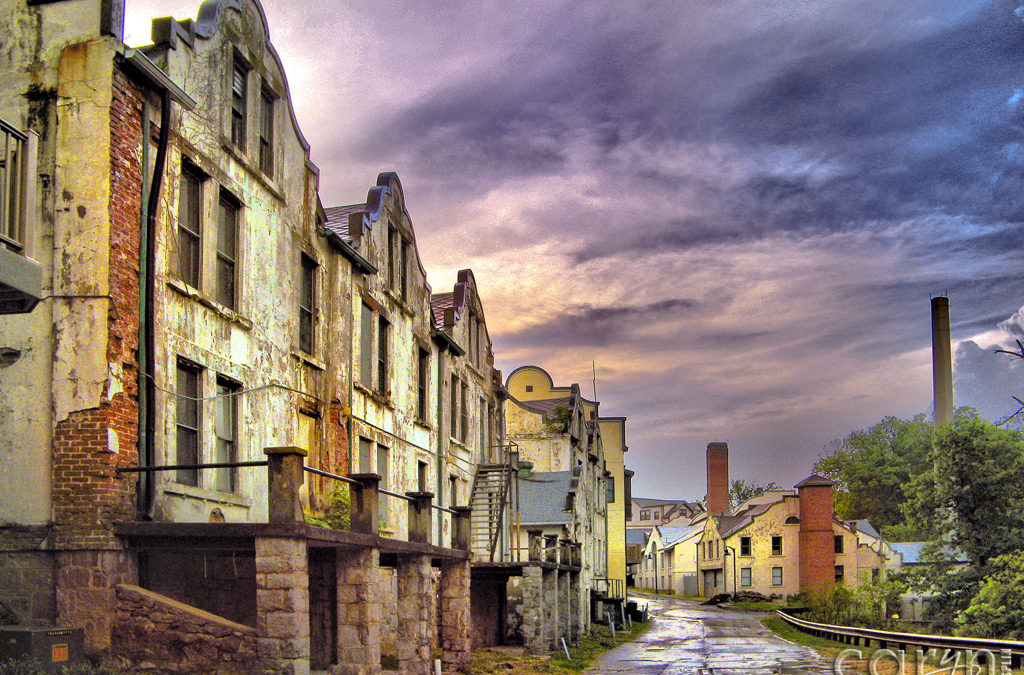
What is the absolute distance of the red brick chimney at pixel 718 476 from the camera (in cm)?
9206

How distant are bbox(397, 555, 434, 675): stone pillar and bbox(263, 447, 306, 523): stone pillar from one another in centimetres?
588

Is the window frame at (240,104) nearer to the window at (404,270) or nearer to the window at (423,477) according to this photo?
the window at (404,270)

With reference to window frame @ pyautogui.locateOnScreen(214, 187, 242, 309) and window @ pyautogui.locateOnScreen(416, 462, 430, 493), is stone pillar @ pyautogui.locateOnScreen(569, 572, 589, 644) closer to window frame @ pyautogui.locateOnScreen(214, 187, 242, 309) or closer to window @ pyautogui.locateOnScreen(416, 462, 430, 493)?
window @ pyautogui.locateOnScreen(416, 462, 430, 493)

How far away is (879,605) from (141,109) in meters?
44.1

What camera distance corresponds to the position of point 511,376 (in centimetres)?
5219

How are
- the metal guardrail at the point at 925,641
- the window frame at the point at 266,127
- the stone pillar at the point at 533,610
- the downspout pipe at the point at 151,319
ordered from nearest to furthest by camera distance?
1. the downspout pipe at the point at 151,319
2. the window frame at the point at 266,127
3. the metal guardrail at the point at 925,641
4. the stone pillar at the point at 533,610

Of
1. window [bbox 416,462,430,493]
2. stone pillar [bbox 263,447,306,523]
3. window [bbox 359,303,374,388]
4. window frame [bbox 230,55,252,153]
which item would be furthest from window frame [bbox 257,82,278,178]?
window [bbox 416,462,430,493]

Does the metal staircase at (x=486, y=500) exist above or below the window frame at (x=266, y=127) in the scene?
below

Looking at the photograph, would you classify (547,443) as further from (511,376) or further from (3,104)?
(3,104)

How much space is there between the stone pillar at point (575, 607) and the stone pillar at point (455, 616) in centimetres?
1236

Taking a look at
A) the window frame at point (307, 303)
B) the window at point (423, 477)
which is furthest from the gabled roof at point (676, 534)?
the window frame at point (307, 303)

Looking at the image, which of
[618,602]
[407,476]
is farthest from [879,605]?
[407,476]

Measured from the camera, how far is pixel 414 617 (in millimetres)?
18578

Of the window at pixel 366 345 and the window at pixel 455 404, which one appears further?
the window at pixel 455 404
